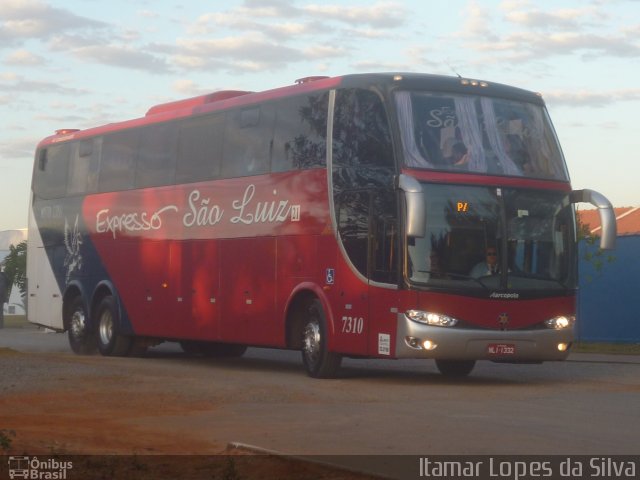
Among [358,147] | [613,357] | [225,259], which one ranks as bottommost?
[613,357]

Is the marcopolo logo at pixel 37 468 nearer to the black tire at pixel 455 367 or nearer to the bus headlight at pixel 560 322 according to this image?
the bus headlight at pixel 560 322

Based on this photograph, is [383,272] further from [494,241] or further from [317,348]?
[317,348]

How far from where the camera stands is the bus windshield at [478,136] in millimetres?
18219

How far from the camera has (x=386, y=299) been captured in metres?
18.2

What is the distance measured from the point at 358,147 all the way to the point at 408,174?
113cm

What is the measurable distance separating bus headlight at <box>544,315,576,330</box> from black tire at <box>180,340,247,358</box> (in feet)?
29.8

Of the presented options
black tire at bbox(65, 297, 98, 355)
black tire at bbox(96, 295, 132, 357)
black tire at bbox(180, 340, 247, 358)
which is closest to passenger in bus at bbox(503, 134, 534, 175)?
black tire at bbox(180, 340, 247, 358)

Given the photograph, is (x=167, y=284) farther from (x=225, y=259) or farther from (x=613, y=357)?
(x=613, y=357)

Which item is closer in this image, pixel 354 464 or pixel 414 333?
pixel 354 464

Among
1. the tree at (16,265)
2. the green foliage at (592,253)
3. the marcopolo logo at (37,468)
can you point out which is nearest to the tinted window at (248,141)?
the marcopolo logo at (37,468)

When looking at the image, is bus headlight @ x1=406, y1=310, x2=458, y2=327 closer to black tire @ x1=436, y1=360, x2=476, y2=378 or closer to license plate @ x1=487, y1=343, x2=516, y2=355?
license plate @ x1=487, y1=343, x2=516, y2=355

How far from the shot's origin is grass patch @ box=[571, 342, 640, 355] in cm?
3140

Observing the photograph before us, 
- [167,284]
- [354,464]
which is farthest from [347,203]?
[354,464]

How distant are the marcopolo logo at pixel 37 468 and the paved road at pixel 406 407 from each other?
198 cm
